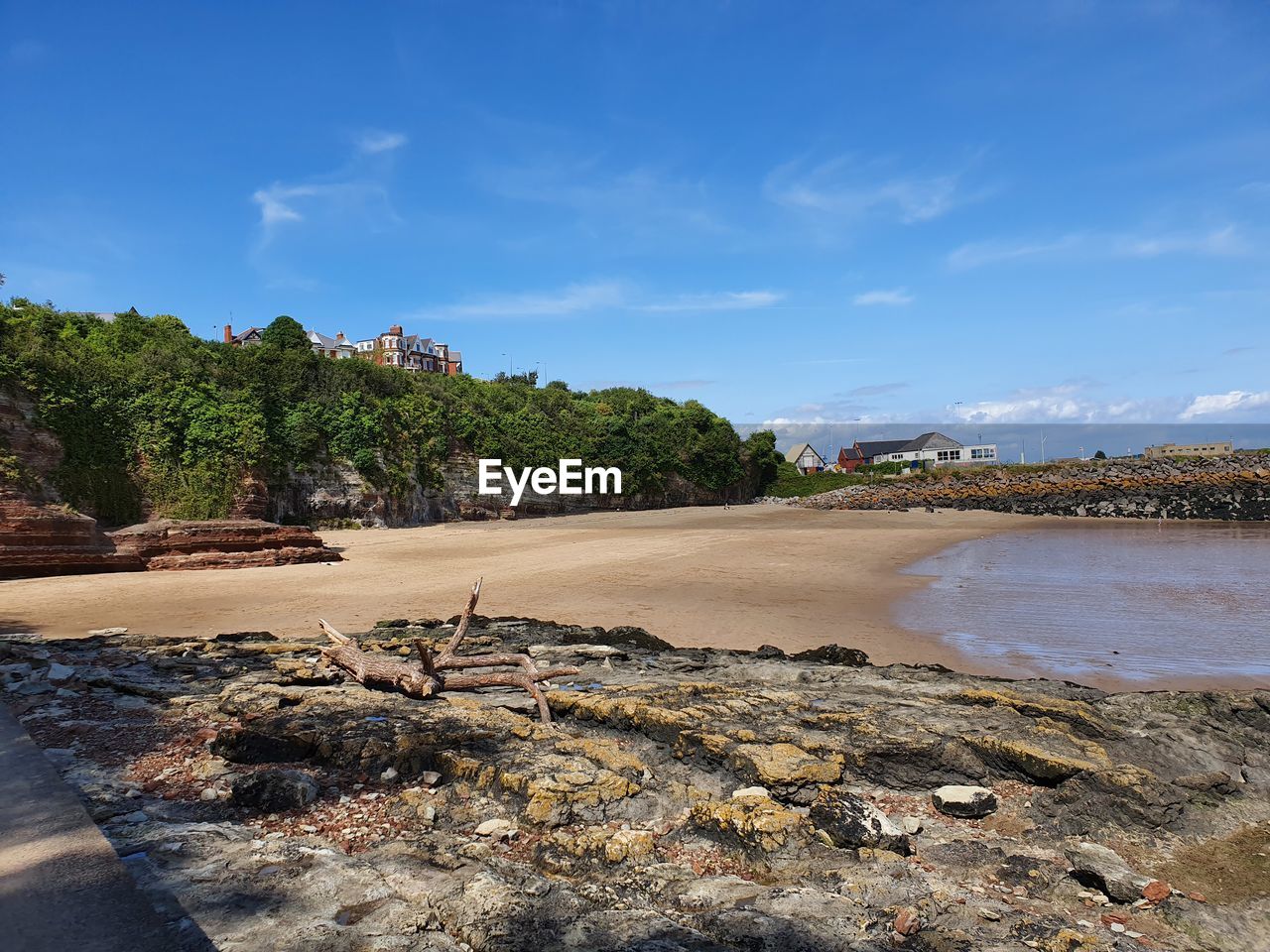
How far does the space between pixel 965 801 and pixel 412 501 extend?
32.1 meters

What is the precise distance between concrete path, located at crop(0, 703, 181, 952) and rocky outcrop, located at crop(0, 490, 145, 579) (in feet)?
51.8

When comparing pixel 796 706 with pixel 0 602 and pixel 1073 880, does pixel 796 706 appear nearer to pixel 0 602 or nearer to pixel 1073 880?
pixel 1073 880

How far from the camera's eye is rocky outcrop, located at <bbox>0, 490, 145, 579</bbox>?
15930 mm

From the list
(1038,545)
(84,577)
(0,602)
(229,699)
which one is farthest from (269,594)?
(1038,545)

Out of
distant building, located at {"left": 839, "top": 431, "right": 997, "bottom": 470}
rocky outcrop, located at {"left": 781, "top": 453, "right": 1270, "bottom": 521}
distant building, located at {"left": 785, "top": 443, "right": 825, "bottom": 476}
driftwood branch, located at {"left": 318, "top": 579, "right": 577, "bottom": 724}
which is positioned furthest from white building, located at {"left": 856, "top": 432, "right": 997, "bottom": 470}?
driftwood branch, located at {"left": 318, "top": 579, "right": 577, "bottom": 724}

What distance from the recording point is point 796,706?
239 inches

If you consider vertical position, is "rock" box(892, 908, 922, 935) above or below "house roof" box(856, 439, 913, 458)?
below

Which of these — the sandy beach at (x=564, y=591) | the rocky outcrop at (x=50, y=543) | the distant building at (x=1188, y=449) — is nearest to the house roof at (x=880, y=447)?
the distant building at (x=1188, y=449)

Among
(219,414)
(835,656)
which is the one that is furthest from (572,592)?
(219,414)

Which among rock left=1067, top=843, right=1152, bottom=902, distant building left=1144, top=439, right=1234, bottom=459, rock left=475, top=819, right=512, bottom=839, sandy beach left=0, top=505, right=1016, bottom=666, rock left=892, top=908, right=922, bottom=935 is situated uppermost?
distant building left=1144, top=439, right=1234, bottom=459

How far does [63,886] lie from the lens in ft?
9.85

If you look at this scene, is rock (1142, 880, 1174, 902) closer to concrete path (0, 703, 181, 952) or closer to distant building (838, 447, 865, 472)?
concrete path (0, 703, 181, 952)

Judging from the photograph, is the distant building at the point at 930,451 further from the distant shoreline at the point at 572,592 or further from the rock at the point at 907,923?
the rock at the point at 907,923

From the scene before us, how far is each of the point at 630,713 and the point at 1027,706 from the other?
3451 mm
